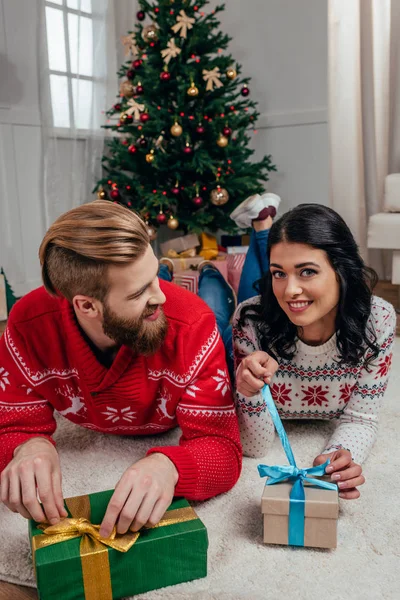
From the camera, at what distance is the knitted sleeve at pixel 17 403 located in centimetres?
120

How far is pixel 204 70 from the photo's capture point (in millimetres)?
2924

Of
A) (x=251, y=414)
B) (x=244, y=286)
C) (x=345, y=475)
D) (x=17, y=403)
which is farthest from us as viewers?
(x=244, y=286)

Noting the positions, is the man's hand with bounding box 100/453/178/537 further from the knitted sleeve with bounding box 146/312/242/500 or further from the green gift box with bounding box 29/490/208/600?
the knitted sleeve with bounding box 146/312/242/500

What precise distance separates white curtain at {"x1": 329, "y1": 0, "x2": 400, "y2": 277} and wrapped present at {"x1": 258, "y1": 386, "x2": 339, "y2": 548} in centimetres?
233

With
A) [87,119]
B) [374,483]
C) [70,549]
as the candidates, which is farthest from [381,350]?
[87,119]

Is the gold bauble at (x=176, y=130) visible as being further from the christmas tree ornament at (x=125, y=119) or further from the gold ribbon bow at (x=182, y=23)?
the gold ribbon bow at (x=182, y=23)

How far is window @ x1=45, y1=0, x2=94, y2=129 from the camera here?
10.6 feet

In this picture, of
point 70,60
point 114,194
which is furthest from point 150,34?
point 114,194

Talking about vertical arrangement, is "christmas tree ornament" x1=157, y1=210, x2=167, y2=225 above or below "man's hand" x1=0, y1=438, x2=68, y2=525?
above

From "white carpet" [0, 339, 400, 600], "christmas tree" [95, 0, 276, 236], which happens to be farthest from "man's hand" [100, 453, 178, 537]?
"christmas tree" [95, 0, 276, 236]

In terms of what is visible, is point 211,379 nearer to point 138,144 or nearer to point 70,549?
point 70,549

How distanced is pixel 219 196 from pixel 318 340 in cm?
177

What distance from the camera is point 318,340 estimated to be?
4.43ft

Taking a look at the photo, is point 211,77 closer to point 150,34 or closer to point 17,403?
point 150,34
